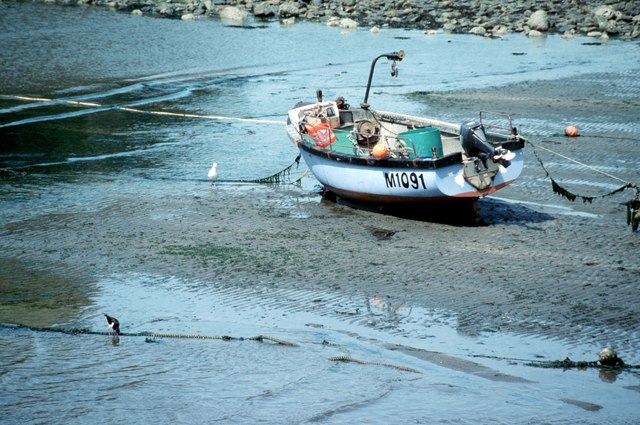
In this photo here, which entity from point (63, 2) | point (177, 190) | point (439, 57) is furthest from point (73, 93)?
point (63, 2)

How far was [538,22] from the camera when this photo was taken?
43.6 m

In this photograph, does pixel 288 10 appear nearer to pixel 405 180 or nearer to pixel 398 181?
pixel 398 181

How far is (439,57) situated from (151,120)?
15141mm

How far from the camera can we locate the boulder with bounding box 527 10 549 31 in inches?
1720

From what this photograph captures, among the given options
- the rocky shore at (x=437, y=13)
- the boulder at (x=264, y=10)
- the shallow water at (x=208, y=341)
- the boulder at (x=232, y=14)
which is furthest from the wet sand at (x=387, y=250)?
the boulder at (x=264, y=10)

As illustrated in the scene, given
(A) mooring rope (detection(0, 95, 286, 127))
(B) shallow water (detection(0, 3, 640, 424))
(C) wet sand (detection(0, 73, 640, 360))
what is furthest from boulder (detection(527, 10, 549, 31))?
(C) wet sand (detection(0, 73, 640, 360))

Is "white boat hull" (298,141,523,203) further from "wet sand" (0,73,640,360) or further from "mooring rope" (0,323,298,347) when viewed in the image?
"mooring rope" (0,323,298,347)

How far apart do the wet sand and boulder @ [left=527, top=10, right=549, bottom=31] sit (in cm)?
2472

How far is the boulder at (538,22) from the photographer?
1720 inches

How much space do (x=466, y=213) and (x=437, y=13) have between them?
112 feet

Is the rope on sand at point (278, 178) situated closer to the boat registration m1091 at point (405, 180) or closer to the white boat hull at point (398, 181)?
the white boat hull at point (398, 181)

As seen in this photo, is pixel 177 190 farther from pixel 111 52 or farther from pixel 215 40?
pixel 215 40

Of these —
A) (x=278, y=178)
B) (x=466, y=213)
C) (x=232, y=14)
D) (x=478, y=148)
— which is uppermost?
(x=232, y=14)

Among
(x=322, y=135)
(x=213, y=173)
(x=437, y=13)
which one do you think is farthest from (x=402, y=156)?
(x=437, y=13)
